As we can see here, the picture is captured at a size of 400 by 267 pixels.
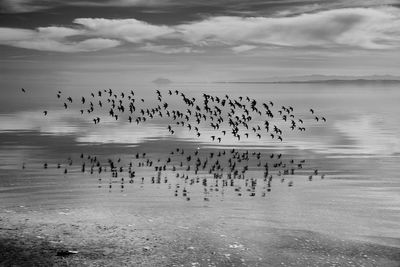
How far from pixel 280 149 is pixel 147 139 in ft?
64.5

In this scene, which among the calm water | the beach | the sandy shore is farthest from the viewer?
the calm water

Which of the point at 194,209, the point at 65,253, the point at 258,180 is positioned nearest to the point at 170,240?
the point at 65,253

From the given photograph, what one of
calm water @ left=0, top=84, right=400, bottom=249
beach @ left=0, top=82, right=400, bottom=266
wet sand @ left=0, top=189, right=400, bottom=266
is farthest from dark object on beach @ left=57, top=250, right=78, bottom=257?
calm water @ left=0, top=84, right=400, bottom=249

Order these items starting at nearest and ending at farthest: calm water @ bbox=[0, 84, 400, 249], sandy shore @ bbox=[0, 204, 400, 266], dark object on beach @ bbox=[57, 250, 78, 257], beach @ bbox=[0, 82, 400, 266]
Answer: sandy shore @ bbox=[0, 204, 400, 266]
dark object on beach @ bbox=[57, 250, 78, 257]
beach @ bbox=[0, 82, 400, 266]
calm water @ bbox=[0, 84, 400, 249]

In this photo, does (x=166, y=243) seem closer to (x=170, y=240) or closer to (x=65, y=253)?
(x=170, y=240)

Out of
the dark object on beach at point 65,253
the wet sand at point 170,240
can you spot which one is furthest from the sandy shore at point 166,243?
the dark object on beach at point 65,253

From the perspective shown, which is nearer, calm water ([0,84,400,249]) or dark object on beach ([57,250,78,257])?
dark object on beach ([57,250,78,257])

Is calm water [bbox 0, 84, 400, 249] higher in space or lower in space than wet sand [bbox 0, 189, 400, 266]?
higher

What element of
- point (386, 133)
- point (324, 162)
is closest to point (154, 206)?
point (324, 162)

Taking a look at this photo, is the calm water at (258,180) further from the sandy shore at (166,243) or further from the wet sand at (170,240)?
the sandy shore at (166,243)

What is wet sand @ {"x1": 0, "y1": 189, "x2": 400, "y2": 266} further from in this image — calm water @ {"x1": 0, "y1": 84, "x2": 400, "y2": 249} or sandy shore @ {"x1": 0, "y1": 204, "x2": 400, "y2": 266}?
calm water @ {"x1": 0, "y1": 84, "x2": 400, "y2": 249}

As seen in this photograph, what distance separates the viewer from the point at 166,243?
21.4 meters

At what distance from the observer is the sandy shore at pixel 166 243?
758 inches

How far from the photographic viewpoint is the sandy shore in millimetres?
19266
